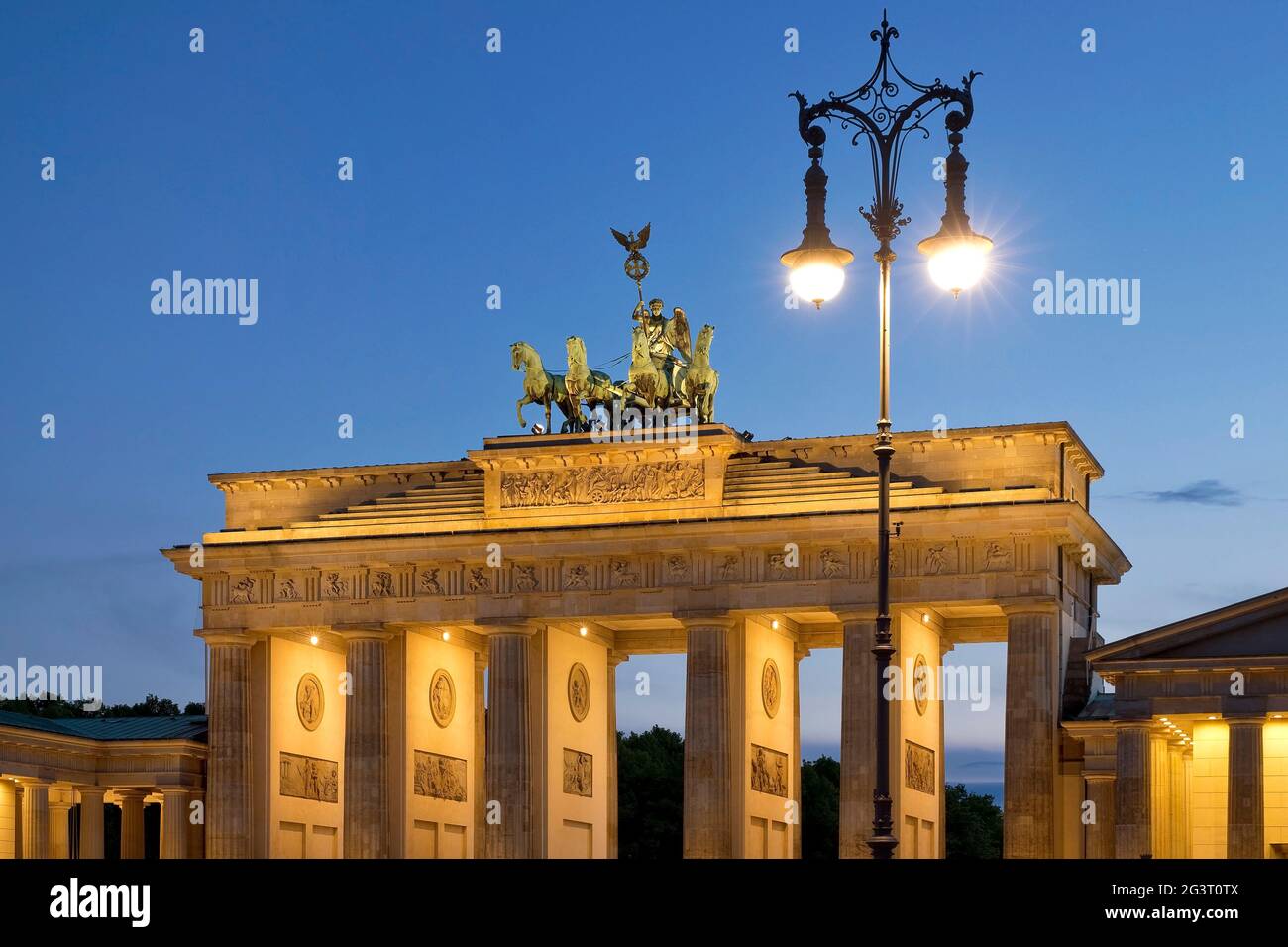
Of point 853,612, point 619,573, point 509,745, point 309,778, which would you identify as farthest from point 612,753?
point 853,612

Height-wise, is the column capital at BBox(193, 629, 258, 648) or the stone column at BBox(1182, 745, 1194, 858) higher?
the column capital at BBox(193, 629, 258, 648)

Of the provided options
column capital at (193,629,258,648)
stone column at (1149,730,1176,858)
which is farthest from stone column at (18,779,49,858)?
stone column at (1149,730,1176,858)

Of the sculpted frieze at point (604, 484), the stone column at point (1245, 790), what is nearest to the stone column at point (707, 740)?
the sculpted frieze at point (604, 484)

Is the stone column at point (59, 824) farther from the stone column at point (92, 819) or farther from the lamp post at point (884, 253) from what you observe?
the lamp post at point (884, 253)

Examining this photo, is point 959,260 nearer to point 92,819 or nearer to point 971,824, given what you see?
point 92,819

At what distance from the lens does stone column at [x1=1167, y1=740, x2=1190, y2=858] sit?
Result: 2290 inches

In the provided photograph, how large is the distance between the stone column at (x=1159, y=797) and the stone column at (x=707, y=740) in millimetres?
15598

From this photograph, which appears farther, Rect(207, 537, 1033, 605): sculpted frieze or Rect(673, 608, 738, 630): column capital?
Rect(673, 608, 738, 630): column capital

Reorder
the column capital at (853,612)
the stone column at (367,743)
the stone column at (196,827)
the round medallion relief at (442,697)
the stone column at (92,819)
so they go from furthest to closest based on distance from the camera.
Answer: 1. the round medallion relief at (442,697)
2. the stone column at (92,819)
3. the stone column at (196,827)
4. the stone column at (367,743)
5. the column capital at (853,612)

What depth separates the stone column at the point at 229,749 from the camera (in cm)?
7300

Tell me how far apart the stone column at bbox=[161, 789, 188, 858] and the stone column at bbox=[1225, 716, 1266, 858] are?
37018 millimetres

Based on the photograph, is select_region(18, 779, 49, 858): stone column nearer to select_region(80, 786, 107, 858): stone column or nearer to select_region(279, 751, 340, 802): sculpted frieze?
select_region(80, 786, 107, 858): stone column
